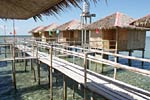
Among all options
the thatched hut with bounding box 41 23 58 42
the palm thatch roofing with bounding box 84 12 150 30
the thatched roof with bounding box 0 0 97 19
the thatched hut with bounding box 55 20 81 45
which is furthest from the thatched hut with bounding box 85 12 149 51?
the thatched roof with bounding box 0 0 97 19

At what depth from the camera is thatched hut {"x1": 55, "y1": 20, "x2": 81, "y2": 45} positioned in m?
25.3

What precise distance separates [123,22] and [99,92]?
1274 centimetres

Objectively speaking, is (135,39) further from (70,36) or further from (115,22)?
(70,36)

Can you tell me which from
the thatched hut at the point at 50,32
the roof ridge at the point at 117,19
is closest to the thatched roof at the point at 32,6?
the roof ridge at the point at 117,19

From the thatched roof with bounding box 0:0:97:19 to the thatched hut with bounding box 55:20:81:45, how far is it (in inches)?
833

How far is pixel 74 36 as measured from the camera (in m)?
26.9

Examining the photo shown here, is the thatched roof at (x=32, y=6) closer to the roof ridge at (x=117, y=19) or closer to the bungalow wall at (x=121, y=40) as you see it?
the roof ridge at (x=117, y=19)

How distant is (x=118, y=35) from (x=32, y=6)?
15715 millimetres

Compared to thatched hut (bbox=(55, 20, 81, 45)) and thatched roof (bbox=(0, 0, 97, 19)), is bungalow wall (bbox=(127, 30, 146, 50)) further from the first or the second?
thatched roof (bbox=(0, 0, 97, 19))

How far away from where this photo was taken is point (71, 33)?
27.9m

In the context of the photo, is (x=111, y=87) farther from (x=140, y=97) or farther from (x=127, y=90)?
(x=140, y=97)

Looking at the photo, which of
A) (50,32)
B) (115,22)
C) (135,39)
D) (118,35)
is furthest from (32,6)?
(50,32)

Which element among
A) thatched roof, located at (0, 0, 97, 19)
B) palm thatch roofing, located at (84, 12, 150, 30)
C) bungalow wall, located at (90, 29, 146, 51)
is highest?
palm thatch roofing, located at (84, 12, 150, 30)

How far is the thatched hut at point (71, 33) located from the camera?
25272mm
